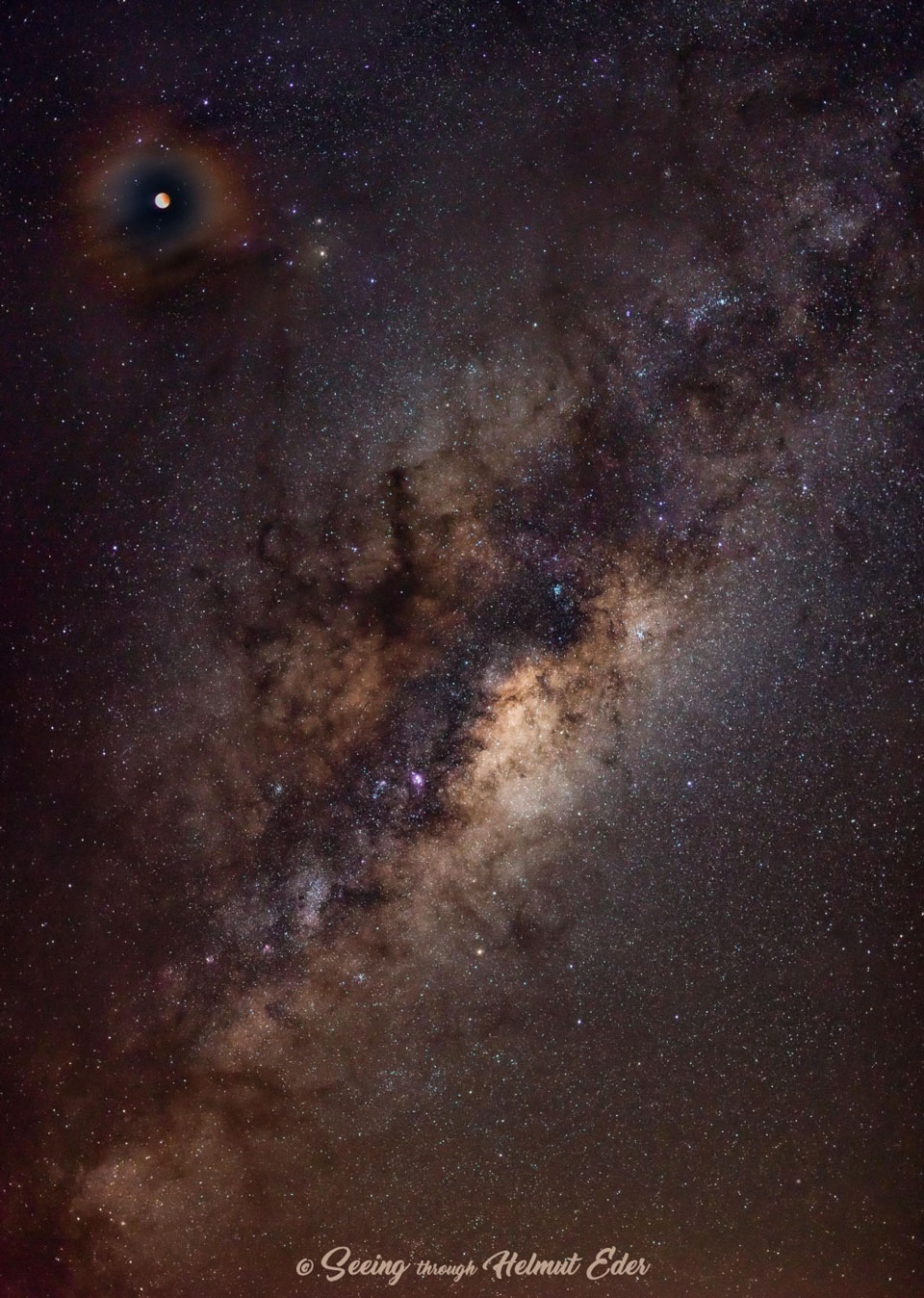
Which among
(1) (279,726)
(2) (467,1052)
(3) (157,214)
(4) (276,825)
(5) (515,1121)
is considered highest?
(3) (157,214)

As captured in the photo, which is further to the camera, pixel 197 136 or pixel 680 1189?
pixel 680 1189

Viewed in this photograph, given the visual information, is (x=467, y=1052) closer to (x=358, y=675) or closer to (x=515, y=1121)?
(x=515, y=1121)

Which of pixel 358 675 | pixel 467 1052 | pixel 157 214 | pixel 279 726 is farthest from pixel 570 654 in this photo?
pixel 157 214

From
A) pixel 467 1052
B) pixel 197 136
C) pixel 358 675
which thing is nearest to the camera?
pixel 197 136

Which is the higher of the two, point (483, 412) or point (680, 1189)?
point (483, 412)

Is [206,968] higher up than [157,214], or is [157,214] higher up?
[157,214]

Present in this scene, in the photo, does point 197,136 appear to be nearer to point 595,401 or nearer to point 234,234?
point 234,234

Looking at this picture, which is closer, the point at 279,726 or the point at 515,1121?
the point at 279,726

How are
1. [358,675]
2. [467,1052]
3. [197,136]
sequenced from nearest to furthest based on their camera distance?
[197,136], [358,675], [467,1052]

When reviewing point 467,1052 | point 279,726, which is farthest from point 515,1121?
point 279,726
